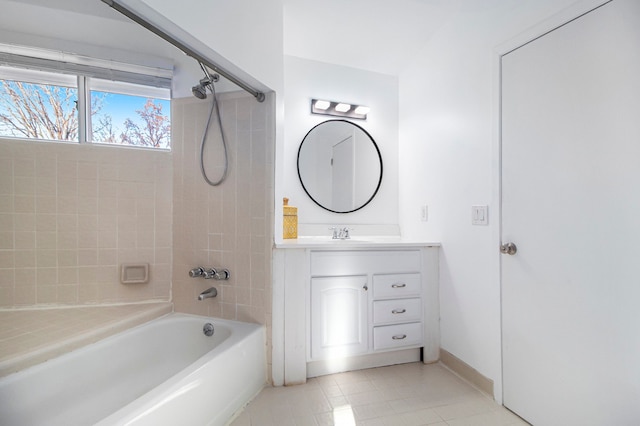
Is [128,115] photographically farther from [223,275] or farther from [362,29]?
[362,29]

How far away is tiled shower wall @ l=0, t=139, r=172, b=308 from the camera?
1.68 m

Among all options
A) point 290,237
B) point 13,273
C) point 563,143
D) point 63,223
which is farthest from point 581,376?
point 13,273

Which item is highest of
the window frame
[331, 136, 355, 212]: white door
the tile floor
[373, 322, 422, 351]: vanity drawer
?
the window frame

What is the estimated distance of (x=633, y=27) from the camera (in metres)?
1.03

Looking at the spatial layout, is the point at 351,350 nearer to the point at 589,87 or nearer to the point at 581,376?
the point at 581,376

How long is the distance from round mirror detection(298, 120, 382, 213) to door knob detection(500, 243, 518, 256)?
1.21m

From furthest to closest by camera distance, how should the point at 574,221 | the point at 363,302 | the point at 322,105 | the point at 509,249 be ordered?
1. the point at 322,105
2. the point at 363,302
3. the point at 509,249
4. the point at 574,221

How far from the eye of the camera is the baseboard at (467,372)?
63.6 inches

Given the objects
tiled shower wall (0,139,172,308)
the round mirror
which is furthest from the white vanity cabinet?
tiled shower wall (0,139,172,308)

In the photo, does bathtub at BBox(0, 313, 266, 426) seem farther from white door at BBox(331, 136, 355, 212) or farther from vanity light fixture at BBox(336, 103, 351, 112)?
vanity light fixture at BBox(336, 103, 351, 112)

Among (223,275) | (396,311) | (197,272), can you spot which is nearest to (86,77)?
(197,272)

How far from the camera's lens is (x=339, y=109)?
2.50 metres

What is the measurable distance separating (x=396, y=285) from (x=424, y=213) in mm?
651

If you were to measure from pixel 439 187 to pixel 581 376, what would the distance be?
49.4 inches
